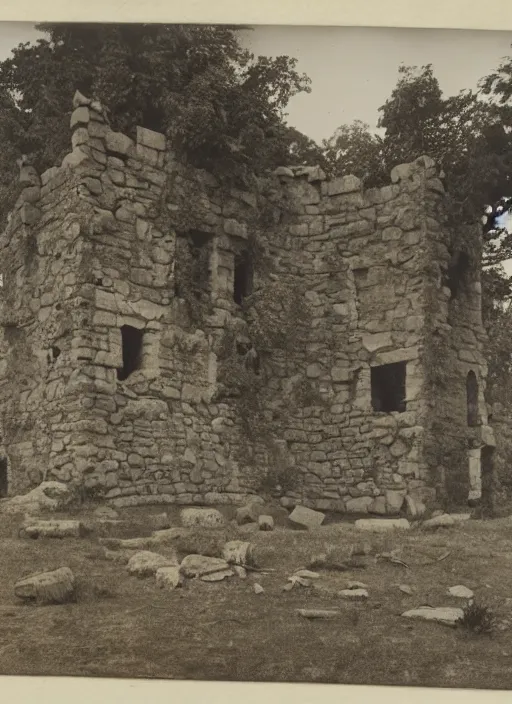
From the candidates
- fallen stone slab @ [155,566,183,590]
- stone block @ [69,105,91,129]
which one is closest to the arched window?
fallen stone slab @ [155,566,183,590]

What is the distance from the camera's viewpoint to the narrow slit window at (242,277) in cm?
1399

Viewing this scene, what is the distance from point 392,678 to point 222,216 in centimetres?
776

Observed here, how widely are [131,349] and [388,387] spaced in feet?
13.3

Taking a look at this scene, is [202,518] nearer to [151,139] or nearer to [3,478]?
[3,478]

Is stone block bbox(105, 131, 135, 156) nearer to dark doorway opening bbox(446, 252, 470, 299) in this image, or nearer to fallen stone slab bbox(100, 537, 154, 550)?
dark doorway opening bbox(446, 252, 470, 299)

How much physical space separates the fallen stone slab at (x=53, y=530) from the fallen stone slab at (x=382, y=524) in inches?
144

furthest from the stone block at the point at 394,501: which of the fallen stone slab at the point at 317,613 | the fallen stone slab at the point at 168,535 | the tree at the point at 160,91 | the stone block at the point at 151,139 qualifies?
the stone block at the point at 151,139

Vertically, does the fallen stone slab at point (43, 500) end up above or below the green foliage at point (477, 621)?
above

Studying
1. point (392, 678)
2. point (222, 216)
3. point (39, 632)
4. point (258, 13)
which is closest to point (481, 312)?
point (222, 216)

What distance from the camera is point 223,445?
13.0m

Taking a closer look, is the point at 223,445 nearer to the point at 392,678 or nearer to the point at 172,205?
the point at 172,205

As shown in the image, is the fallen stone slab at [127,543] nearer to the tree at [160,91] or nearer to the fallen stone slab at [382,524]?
the fallen stone slab at [382,524]

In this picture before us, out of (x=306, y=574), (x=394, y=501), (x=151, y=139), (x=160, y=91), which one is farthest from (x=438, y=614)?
(x=160, y=91)

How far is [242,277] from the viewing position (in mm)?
14148
